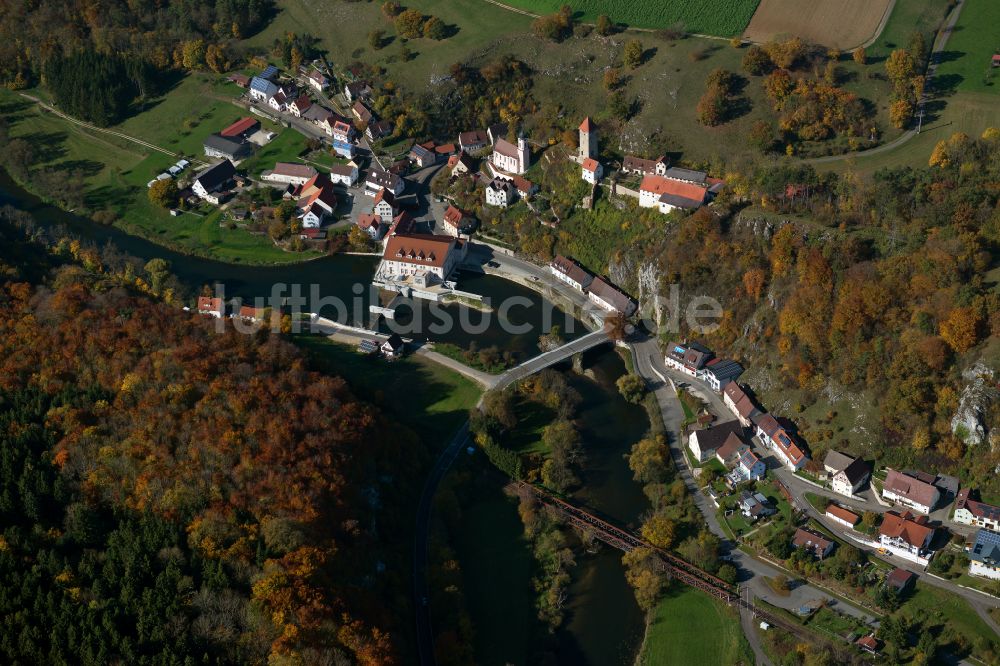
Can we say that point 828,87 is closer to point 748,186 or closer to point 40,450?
point 748,186

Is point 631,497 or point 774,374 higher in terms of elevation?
point 774,374

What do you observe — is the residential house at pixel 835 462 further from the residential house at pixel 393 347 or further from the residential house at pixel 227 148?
the residential house at pixel 227 148

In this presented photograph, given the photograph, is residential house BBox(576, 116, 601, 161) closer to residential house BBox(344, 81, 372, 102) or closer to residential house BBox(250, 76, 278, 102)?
residential house BBox(344, 81, 372, 102)

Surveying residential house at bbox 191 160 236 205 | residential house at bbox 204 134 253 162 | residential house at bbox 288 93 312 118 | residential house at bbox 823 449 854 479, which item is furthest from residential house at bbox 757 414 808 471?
residential house at bbox 288 93 312 118

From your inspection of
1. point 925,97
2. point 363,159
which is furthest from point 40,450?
point 925,97

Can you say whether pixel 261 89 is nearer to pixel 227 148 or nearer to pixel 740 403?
pixel 227 148

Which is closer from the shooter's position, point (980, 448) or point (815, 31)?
point (980, 448)

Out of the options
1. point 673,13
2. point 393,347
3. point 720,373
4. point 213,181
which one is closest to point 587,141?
point 673,13
